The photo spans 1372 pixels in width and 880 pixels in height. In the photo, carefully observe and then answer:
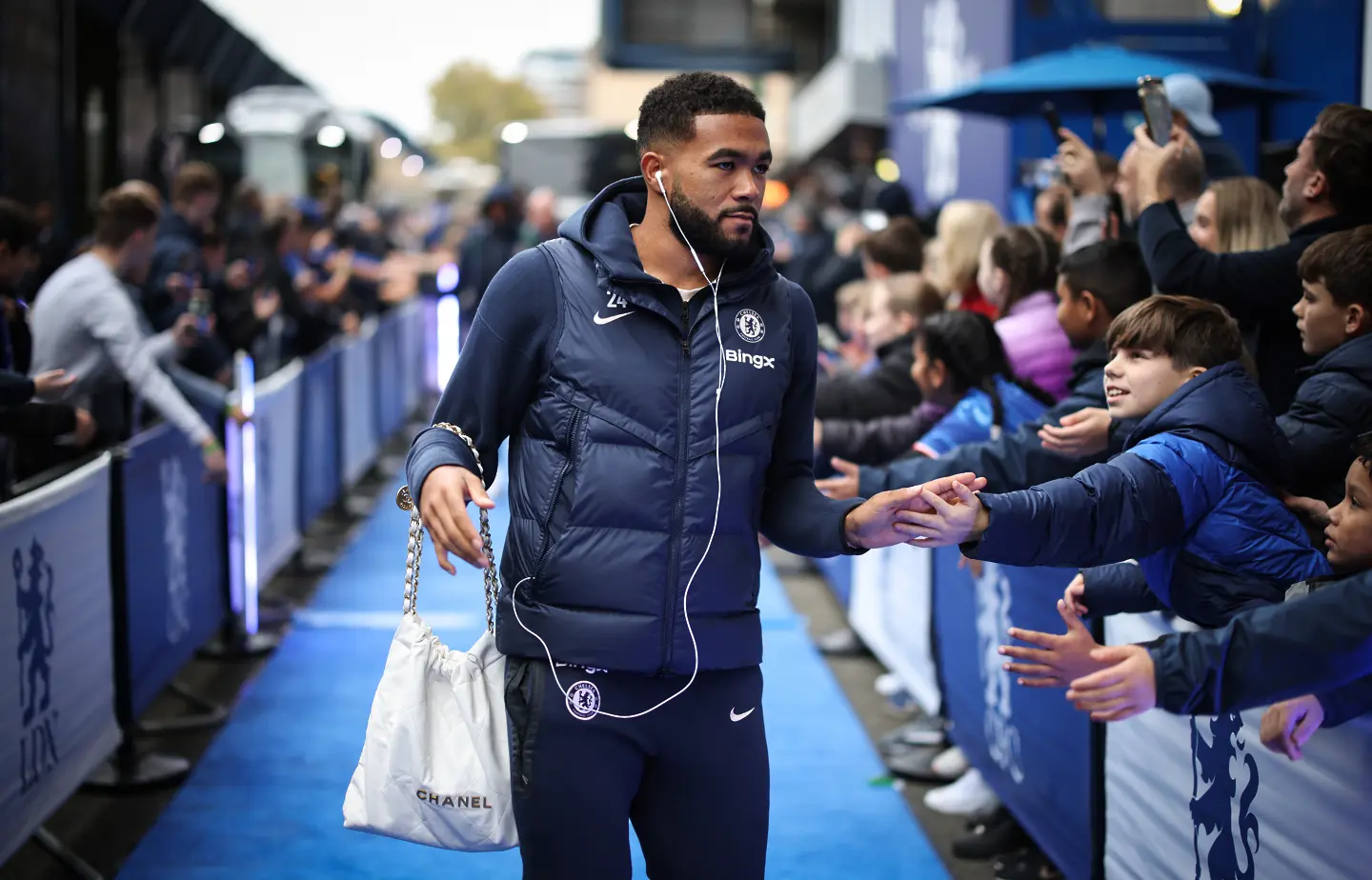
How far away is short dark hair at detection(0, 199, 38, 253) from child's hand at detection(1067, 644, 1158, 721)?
544 centimetres

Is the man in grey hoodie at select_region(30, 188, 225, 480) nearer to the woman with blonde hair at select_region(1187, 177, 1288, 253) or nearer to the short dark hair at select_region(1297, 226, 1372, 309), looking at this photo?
the woman with blonde hair at select_region(1187, 177, 1288, 253)

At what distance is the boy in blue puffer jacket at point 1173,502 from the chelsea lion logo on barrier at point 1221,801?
347mm

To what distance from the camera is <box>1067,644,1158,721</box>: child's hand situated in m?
2.86

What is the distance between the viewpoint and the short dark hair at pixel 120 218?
753 cm

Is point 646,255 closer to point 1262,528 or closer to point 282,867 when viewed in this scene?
point 1262,528

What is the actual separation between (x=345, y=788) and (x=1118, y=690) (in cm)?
464

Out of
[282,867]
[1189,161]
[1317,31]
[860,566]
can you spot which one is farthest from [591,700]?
[1317,31]

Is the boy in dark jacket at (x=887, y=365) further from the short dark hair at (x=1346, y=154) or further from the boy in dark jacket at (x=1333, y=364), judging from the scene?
the boy in dark jacket at (x=1333, y=364)

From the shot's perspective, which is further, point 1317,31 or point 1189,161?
point 1317,31

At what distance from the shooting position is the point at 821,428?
6.87 m

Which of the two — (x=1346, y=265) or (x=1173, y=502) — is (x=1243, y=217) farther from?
(x=1173, y=502)

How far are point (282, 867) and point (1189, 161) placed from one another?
418 cm

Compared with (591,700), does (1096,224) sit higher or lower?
higher

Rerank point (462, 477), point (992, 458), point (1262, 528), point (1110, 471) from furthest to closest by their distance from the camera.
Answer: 1. point (992, 458)
2. point (1262, 528)
3. point (1110, 471)
4. point (462, 477)
